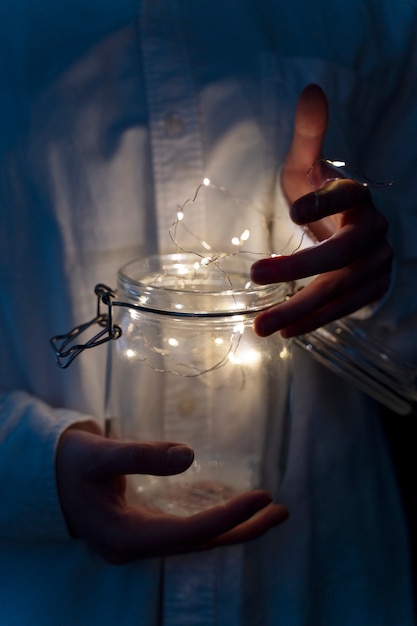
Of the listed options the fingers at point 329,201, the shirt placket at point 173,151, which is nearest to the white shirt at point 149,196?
the shirt placket at point 173,151

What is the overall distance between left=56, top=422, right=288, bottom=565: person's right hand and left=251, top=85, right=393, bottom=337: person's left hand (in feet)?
0.51

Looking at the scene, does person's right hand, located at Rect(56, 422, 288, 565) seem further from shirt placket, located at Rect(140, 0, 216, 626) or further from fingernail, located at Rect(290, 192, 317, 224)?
fingernail, located at Rect(290, 192, 317, 224)

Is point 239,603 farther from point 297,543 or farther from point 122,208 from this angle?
point 122,208

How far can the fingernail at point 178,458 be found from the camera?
0.49 metres

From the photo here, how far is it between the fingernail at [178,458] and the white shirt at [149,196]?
0.44 feet

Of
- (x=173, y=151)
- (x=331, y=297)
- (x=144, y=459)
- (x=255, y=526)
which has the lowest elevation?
(x=255, y=526)

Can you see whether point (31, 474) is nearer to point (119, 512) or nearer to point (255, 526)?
point (119, 512)

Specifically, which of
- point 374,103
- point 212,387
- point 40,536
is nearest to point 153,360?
point 212,387

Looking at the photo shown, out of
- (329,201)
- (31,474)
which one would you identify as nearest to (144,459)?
(31,474)

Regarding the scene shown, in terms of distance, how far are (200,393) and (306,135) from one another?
0.25 m

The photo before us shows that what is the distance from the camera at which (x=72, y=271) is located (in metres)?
0.62

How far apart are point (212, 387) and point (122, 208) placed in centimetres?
20

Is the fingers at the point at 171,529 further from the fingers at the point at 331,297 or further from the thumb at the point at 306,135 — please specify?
the thumb at the point at 306,135

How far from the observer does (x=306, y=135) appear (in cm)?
57
